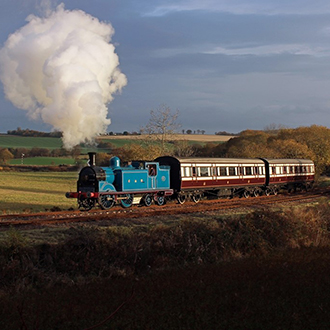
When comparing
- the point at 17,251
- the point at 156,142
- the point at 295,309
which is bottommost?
the point at 295,309

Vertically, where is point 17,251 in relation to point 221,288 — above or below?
above

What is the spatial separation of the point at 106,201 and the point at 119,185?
1.14m

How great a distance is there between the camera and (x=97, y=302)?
956 cm

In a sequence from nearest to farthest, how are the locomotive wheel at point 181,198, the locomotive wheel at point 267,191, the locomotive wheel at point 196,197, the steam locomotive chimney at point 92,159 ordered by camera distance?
1. the steam locomotive chimney at point 92,159
2. the locomotive wheel at point 181,198
3. the locomotive wheel at point 196,197
4. the locomotive wheel at point 267,191

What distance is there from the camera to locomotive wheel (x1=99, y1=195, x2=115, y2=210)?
23.5 m

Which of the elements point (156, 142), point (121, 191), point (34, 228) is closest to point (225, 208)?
point (121, 191)

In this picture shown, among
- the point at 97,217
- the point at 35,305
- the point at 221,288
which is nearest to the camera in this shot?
the point at 35,305

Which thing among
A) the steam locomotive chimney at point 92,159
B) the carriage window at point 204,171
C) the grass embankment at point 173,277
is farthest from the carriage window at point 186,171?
the grass embankment at point 173,277

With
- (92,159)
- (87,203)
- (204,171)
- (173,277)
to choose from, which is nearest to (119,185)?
(87,203)

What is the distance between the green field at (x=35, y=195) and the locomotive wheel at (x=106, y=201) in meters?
5.12

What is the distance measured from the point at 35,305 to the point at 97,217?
1045 cm

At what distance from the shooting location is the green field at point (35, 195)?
1222 inches

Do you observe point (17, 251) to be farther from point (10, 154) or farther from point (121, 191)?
point (10, 154)

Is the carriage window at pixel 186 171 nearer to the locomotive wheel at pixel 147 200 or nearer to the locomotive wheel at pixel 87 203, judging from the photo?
the locomotive wheel at pixel 147 200
